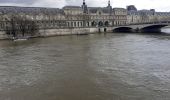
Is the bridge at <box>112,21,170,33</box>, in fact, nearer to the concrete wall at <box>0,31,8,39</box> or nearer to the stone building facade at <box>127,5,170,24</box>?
the stone building facade at <box>127,5,170,24</box>

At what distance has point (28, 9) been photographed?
89500mm

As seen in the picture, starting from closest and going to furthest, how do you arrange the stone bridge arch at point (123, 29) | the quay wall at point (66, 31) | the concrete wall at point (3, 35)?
the concrete wall at point (3, 35)
the quay wall at point (66, 31)
the stone bridge arch at point (123, 29)

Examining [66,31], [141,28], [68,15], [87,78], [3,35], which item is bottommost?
[87,78]

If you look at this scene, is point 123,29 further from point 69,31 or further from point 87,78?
point 87,78

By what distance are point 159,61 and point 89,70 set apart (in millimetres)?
9146

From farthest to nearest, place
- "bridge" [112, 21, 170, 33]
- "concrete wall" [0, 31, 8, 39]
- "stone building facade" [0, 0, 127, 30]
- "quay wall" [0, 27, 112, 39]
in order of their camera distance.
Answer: "bridge" [112, 21, 170, 33]
"stone building facade" [0, 0, 127, 30]
"quay wall" [0, 27, 112, 39]
"concrete wall" [0, 31, 8, 39]

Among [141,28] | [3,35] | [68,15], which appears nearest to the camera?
[3,35]

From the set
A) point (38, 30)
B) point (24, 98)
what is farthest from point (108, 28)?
point (24, 98)

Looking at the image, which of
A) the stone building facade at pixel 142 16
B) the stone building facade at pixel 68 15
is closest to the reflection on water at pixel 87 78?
the stone building facade at pixel 68 15

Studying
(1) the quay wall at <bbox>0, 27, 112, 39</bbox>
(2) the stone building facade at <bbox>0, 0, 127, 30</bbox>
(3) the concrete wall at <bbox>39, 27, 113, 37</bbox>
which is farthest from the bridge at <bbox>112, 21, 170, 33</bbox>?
(2) the stone building facade at <bbox>0, 0, 127, 30</bbox>

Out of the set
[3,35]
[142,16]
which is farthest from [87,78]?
[142,16]

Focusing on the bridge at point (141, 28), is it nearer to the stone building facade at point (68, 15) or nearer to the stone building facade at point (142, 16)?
the stone building facade at point (68, 15)

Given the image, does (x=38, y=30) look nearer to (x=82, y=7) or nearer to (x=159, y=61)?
(x=82, y=7)

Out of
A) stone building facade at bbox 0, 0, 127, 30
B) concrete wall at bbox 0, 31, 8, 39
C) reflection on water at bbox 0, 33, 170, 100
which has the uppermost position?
stone building facade at bbox 0, 0, 127, 30
